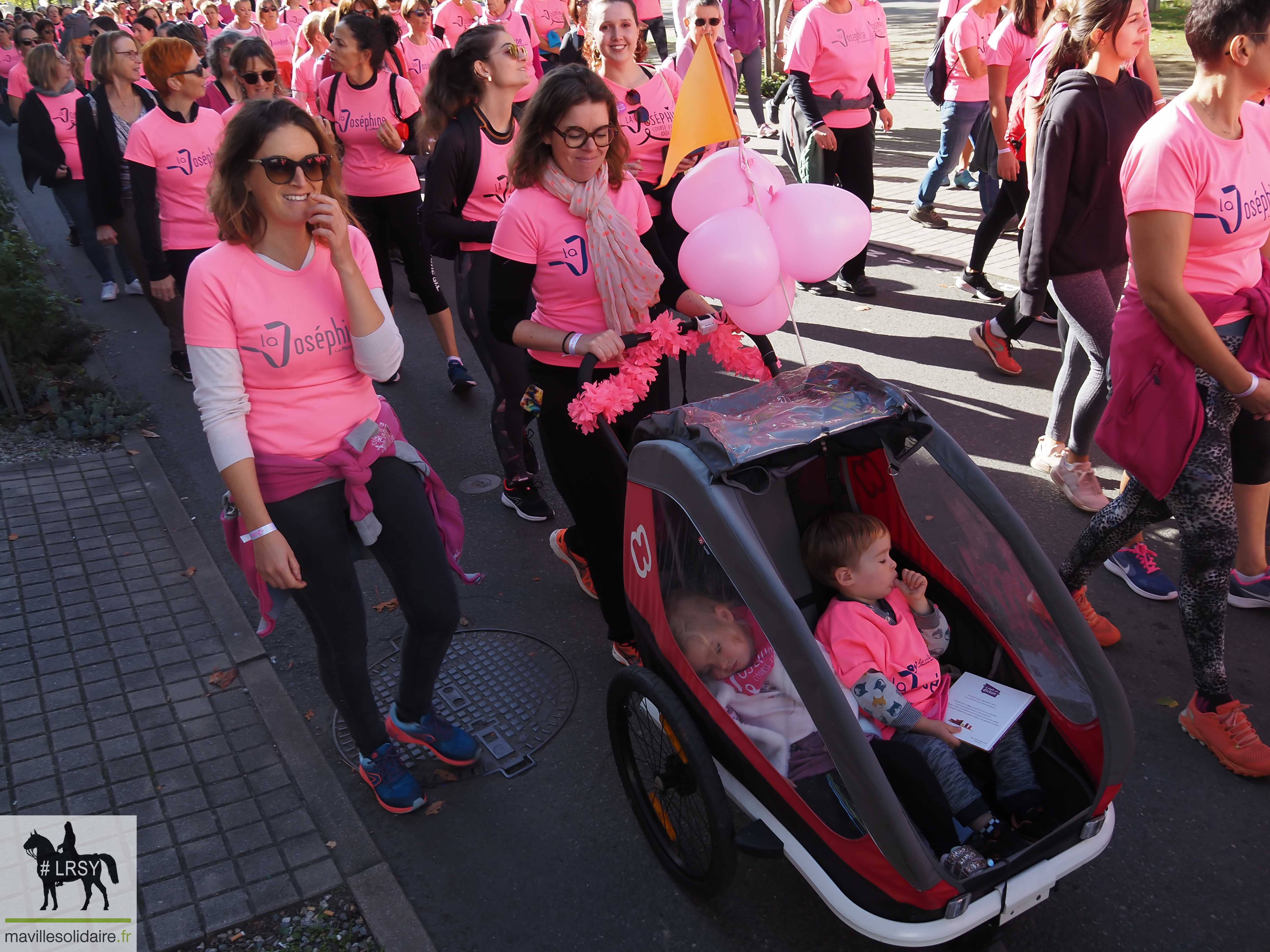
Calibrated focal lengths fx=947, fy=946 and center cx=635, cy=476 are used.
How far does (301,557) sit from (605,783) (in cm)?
129

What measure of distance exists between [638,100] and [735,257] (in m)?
3.14

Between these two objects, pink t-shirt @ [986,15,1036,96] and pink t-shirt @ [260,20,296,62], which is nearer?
pink t-shirt @ [986,15,1036,96]

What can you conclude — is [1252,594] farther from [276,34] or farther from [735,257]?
[276,34]

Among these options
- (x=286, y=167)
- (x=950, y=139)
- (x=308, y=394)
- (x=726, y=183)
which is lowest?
(x=308, y=394)

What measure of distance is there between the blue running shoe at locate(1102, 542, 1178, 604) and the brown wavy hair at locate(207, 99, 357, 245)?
331 cm

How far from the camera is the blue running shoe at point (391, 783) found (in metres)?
3.11

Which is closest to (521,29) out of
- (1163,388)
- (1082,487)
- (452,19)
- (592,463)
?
(452,19)

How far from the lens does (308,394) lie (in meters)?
2.64

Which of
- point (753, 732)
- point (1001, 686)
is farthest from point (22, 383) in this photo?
point (1001, 686)

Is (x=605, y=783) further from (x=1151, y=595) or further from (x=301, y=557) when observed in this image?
(x=1151, y=595)

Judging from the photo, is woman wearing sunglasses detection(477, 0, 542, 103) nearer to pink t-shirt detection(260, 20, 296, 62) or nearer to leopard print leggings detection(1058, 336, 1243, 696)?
pink t-shirt detection(260, 20, 296, 62)

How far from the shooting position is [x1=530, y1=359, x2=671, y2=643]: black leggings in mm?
3234

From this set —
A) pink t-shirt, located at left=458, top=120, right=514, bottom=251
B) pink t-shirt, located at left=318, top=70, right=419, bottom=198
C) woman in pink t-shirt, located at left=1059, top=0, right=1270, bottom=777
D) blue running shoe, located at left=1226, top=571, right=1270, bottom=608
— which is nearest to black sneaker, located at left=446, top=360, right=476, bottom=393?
pink t-shirt, located at left=318, top=70, right=419, bottom=198

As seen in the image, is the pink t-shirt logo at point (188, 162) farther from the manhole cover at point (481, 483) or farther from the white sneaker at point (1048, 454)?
the white sneaker at point (1048, 454)
